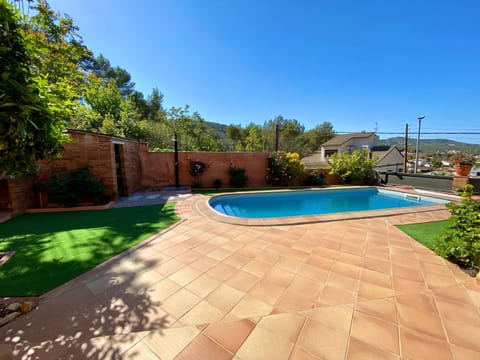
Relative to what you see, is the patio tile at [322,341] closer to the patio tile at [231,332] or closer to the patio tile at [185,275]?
the patio tile at [231,332]

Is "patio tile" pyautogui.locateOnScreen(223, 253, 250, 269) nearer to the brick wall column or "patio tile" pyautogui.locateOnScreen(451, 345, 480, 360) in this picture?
"patio tile" pyautogui.locateOnScreen(451, 345, 480, 360)

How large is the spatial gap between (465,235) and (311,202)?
5997 millimetres

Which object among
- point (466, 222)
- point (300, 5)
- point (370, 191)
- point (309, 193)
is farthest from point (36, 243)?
point (370, 191)

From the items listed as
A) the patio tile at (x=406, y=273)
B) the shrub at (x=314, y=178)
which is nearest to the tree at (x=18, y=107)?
the patio tile at (x=406, y=273)

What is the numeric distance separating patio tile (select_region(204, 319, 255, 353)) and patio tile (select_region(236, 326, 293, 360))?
49 millimetres

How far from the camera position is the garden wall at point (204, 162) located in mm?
9930

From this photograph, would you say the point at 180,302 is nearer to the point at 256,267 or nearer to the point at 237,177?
the point at 256,267

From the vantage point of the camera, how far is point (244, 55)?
10062mm

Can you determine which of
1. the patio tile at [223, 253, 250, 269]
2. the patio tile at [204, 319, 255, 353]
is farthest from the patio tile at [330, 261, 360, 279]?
the patio tile at [204, 319, 255, 353]

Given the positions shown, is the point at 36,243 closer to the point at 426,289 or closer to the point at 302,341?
the point at 302,341

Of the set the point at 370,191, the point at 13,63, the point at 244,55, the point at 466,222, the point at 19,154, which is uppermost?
the point at 244,55

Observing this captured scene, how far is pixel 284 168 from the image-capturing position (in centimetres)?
1080

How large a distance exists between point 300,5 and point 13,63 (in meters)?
8.87

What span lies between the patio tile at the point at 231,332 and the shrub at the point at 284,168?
372 inches
